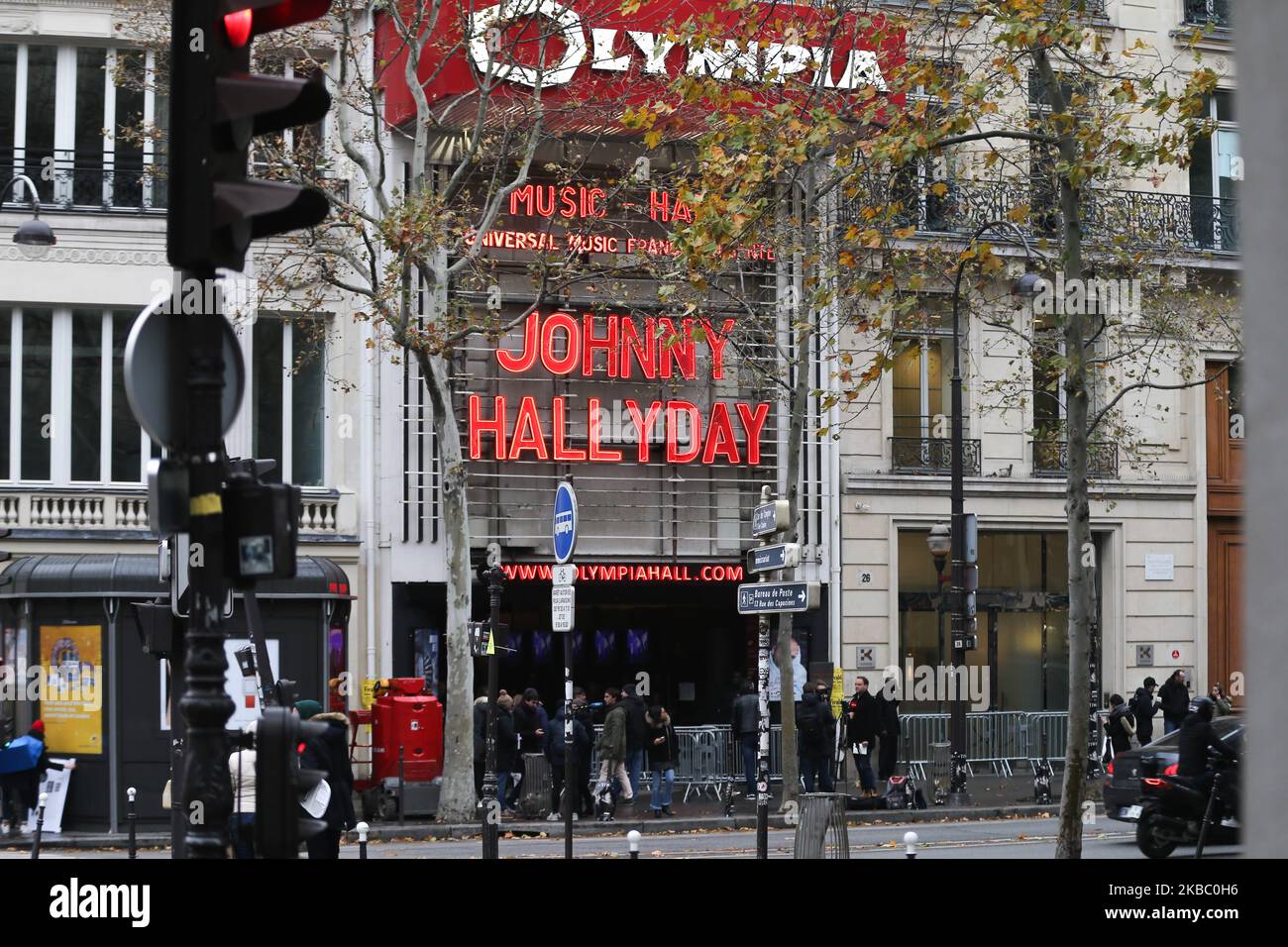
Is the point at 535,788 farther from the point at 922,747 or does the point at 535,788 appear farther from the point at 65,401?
the point at 65,401

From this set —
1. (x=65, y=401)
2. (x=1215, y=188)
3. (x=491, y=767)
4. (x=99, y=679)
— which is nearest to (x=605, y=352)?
(x=65, y=401)

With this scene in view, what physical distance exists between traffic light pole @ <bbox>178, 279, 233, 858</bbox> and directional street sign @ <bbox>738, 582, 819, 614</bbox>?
9.65 metres

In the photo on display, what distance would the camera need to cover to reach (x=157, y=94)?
28625 mm

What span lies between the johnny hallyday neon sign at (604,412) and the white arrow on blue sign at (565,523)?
11.8 m

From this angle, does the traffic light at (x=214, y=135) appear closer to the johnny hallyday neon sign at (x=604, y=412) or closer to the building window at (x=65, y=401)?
the building window at (x=65, y=401)

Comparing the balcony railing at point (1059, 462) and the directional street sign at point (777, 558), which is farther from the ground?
the balcony railing at point (1059, 462)

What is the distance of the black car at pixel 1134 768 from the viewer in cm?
2052

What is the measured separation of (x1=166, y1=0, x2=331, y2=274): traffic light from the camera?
7.04 m

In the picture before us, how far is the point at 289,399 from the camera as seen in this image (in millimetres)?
29656

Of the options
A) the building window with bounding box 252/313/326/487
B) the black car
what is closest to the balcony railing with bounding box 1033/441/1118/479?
the black car

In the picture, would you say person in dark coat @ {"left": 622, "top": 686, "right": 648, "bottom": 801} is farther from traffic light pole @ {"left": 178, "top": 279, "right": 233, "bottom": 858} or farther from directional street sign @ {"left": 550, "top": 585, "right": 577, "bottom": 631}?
traffic light pole @ {"left": 178, "top": 279, "right": 233, "bottom": 858}

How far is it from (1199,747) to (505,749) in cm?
1073

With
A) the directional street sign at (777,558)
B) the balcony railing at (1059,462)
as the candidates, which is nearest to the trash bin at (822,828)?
the directional street sign at (777,558)

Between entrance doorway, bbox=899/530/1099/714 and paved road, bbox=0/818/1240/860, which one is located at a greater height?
entrance doorway, bbox=899/530/1099/714
